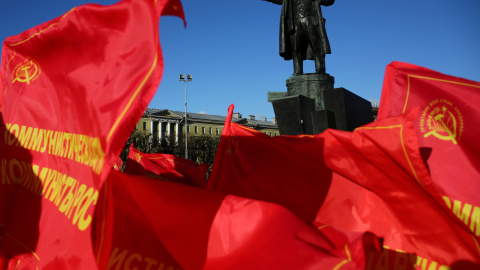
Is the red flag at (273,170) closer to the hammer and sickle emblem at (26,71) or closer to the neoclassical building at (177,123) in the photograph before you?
the hammer and sickle emblem at (26,71)

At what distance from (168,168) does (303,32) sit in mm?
3242

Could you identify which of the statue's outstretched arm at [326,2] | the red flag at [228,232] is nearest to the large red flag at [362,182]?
the red flag at [228,232]

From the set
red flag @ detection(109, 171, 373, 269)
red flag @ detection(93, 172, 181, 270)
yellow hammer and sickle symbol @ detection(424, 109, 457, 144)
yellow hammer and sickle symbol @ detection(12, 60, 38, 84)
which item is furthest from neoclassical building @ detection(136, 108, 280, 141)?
red flag @ detection(109, 171, 373, 269)

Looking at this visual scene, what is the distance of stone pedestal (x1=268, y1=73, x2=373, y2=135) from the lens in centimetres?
595

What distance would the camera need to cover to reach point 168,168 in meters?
5.44

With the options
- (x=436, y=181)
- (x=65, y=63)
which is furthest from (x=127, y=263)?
(x=436, y=181)

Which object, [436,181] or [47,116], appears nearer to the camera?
[47,116]

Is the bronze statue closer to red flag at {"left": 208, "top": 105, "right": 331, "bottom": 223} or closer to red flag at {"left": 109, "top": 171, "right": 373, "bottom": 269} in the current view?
red flag at {"left": 208, "top": 105, "right": 331, "bottom": 223}

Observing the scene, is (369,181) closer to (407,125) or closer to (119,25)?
(407,125)

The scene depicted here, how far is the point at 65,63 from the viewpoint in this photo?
6.82ft

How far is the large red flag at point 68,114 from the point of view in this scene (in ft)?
5.39

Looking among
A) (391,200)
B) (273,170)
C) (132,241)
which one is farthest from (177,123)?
(132,241)

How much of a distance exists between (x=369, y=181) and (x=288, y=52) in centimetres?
490

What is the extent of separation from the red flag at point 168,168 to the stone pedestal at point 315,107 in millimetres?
1513
